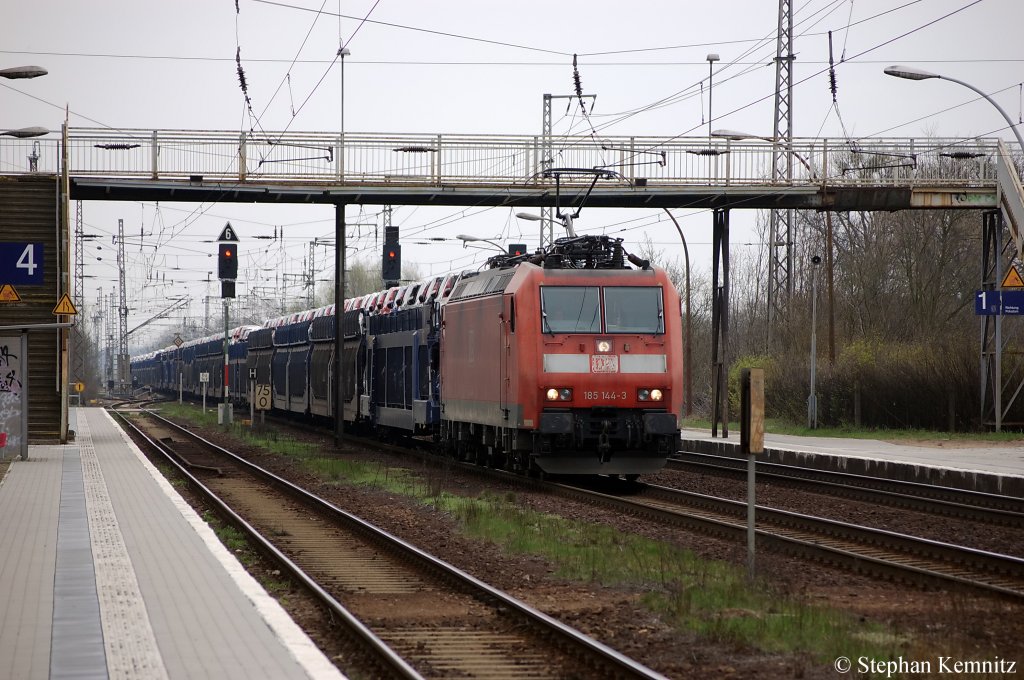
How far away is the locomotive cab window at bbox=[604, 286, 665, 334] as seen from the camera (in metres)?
20.1

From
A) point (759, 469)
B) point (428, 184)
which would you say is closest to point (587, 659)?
point (759, 469)

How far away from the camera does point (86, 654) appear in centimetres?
812

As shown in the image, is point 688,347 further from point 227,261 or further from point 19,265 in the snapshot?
point 19,265

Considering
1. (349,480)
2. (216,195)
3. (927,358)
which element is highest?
(216,195)

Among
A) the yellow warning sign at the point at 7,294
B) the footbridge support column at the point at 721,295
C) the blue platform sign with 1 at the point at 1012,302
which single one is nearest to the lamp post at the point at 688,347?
the footbridge support column at the point at 721,295

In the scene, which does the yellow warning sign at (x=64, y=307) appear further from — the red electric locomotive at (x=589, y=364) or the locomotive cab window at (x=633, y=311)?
the locomotive cab window at (x=633, y=311)

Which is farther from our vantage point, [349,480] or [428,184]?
[428,184]

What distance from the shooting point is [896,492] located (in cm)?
2048

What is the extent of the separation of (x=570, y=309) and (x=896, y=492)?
20.2ft

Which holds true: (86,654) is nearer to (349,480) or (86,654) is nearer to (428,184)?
(349,480)

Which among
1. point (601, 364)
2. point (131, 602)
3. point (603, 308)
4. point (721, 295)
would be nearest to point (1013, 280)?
point (721, 295)

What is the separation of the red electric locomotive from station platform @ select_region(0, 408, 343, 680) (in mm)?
5602

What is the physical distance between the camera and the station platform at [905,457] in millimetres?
21842

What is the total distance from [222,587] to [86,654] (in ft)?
9.02
